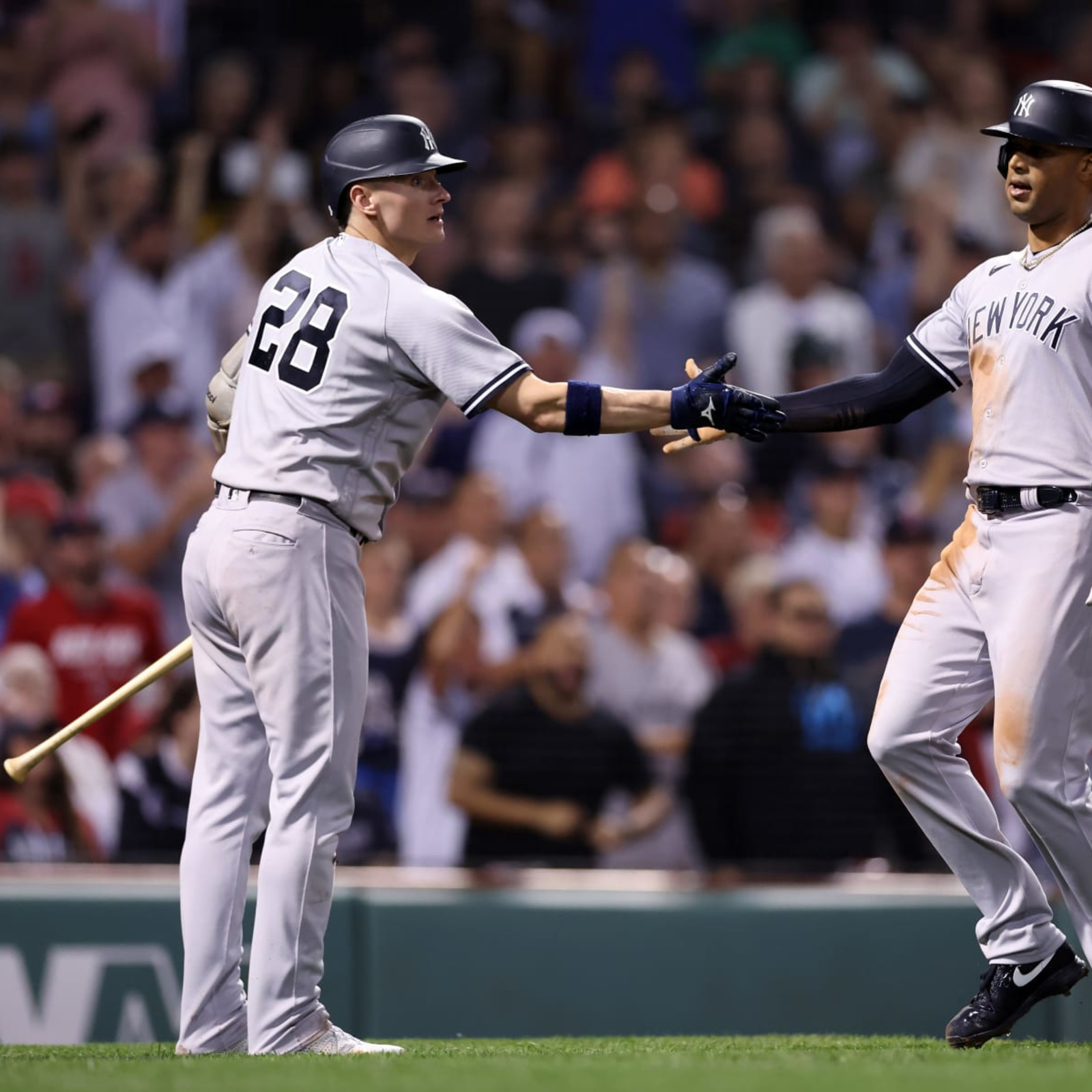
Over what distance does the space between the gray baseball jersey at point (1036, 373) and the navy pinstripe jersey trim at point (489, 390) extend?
1.09m

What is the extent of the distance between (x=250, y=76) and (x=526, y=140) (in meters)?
1.56

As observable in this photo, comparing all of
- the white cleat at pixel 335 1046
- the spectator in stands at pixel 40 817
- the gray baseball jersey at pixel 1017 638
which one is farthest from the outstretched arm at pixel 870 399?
the spectator in stands at pixel 40 817

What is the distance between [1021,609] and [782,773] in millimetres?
3198

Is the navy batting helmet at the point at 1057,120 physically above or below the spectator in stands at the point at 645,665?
above

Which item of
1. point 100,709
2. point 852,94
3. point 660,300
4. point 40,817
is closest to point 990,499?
point 100,709

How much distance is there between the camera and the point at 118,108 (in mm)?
10383

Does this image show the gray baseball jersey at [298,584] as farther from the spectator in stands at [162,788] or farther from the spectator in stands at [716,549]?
the spectator in stands at [716,549]

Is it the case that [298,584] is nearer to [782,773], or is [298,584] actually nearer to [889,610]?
[782,773]

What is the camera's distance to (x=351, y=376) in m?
4.42

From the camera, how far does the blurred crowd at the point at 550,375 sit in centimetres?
748

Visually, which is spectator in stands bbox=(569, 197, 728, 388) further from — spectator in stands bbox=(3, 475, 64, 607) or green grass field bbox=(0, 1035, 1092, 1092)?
green grass field bbox=(0, 1035, 1092, 1092)

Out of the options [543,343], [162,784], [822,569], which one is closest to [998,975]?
[162,784]

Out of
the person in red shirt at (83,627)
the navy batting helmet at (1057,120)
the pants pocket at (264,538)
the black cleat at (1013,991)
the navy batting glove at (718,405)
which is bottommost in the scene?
the black cleat at (1013,991)

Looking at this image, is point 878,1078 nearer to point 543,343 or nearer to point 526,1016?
point 526,1016
